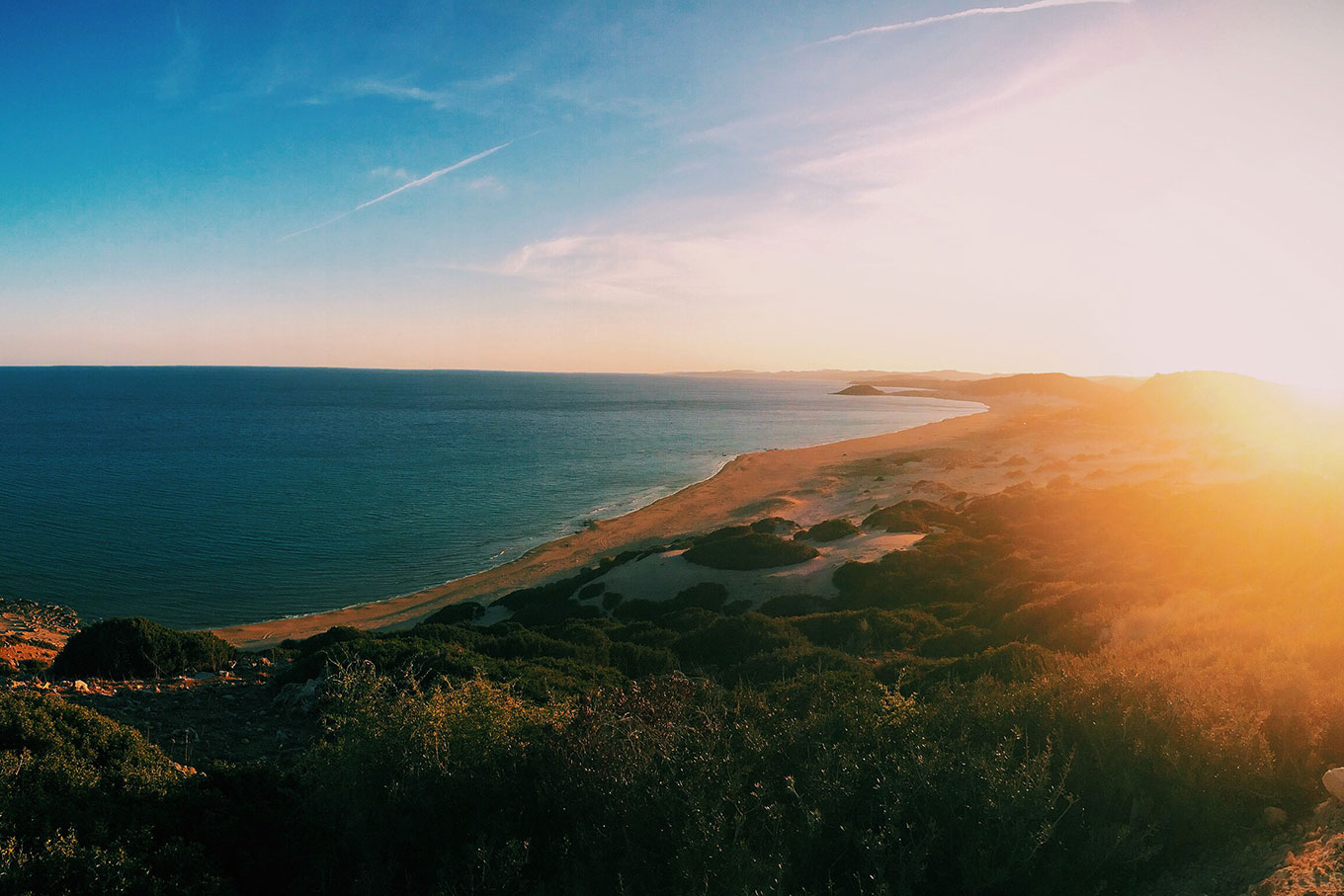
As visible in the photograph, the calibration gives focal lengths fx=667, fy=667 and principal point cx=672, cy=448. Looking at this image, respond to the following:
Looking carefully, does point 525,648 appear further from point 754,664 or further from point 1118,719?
point 1118,719

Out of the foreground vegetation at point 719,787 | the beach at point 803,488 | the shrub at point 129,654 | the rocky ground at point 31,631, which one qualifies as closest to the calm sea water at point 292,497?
the rocky ground at point 31,631

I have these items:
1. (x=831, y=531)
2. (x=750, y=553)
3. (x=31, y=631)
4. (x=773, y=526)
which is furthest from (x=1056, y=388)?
(x=31, y=631)

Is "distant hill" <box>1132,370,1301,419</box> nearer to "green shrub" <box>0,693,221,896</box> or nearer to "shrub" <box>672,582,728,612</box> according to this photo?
"shrub" <box>672,582,728,612</box>

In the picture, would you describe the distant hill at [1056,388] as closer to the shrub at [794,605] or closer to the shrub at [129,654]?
the shrub at [794,605]

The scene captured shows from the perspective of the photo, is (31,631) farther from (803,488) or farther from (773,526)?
(803,488)

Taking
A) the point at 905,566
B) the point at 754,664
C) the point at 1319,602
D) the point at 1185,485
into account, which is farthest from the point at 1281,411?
the point at 754,664
